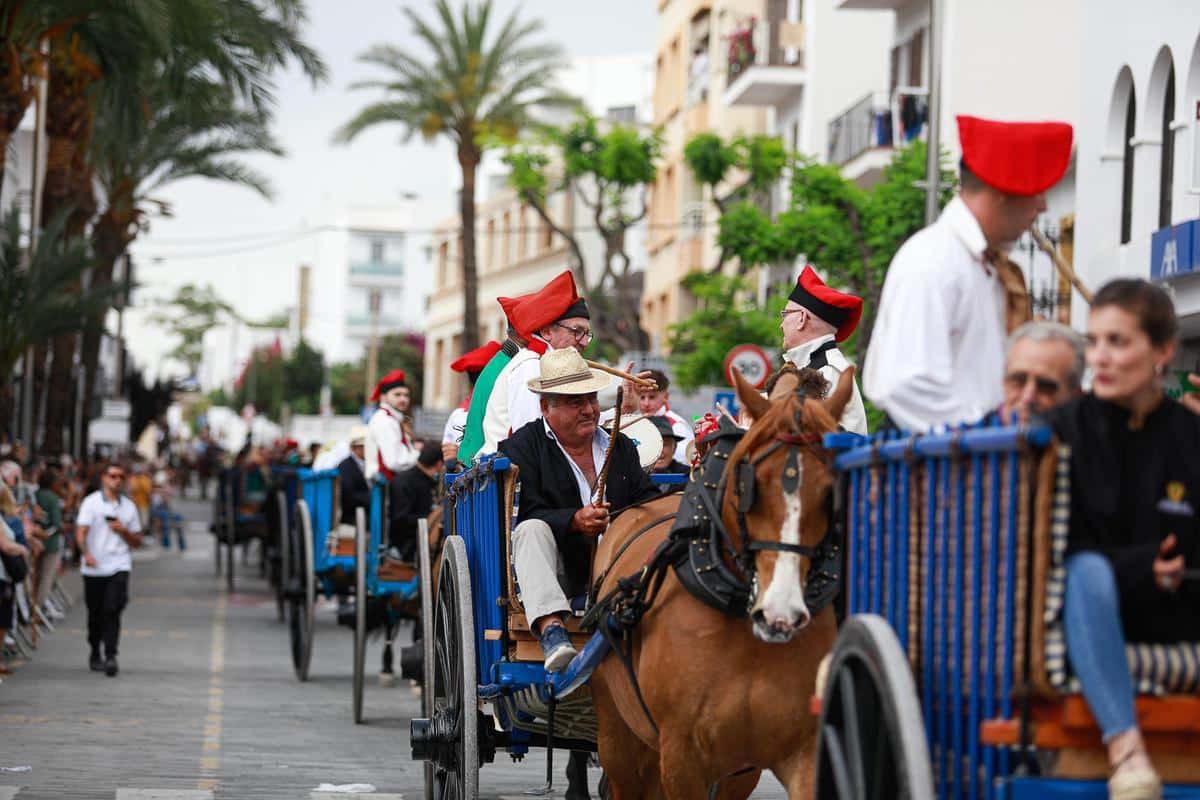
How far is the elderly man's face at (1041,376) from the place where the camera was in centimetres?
Answer: 555

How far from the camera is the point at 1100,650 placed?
4977mm

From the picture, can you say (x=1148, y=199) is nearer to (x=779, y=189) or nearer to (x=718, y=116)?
(x=779, y=189)

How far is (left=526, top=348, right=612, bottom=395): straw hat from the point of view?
9430mm

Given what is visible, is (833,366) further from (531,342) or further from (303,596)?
(303,596)

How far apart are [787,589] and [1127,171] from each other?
65.9 feet

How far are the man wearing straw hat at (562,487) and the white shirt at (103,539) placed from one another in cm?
1207

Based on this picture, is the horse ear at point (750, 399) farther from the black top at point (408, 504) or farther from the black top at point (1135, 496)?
Result: the black top at point (408, 504)

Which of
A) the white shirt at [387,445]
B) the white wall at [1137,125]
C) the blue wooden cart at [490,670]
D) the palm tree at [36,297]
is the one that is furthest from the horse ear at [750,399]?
the palm tree at [36,297]

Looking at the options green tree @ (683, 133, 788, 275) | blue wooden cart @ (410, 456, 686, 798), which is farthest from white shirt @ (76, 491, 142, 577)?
green tree @ (683, 133, 788, 275)

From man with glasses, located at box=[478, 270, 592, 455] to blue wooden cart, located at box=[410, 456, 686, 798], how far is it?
0.59m

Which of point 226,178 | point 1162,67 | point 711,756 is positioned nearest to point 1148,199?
point 1162,67

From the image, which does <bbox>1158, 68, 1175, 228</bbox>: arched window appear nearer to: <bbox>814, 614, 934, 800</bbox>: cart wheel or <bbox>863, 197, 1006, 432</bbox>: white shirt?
<bbox>863, 197, 1006, 432</bbox>: white shirt

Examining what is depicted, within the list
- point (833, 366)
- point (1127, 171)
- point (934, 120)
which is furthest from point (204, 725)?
point (1127, 171)

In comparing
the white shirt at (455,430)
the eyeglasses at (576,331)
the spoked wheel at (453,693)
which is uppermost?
the eyeglasses at (576,331)
